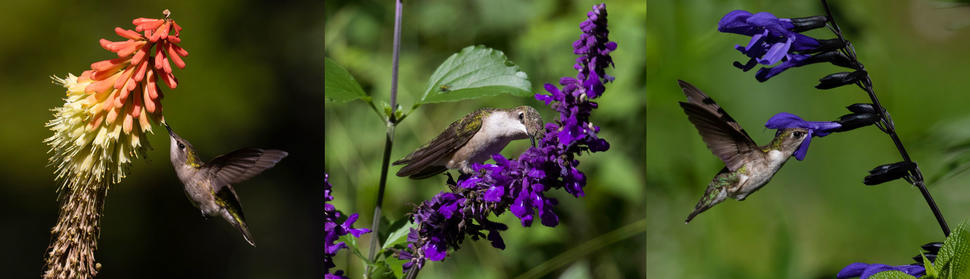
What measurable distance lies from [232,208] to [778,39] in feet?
3.18

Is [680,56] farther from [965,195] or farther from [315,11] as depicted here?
[315,11]

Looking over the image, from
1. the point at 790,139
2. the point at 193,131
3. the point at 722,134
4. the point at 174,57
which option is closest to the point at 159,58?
the point at 174,57

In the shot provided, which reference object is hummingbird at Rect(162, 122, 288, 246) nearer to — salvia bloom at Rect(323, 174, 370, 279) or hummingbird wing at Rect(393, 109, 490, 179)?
salvia bloom at Rect(323, 174, 370, 279)

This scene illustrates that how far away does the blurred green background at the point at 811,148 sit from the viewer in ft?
3.71

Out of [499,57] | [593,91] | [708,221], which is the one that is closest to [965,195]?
[708,221]

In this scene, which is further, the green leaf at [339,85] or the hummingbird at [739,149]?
the green leaf at [339,85]

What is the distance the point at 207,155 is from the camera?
1.17 meters

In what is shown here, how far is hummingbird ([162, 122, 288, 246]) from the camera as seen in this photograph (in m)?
1.15

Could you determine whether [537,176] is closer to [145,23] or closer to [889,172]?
[889,172]

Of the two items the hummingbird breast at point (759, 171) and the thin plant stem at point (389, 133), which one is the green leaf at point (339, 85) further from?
the hummingbird breast at point (759, 171)

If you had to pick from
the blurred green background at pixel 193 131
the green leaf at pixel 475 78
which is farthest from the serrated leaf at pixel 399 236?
the green leaf at pixel 475 78

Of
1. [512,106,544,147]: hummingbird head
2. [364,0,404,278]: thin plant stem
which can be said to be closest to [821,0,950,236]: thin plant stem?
[512,106,544,147]: hummingbird head

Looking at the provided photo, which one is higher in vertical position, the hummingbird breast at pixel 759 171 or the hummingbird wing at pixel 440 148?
the hummingbird wing at pixel 440 148

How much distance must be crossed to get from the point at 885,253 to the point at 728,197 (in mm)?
265
